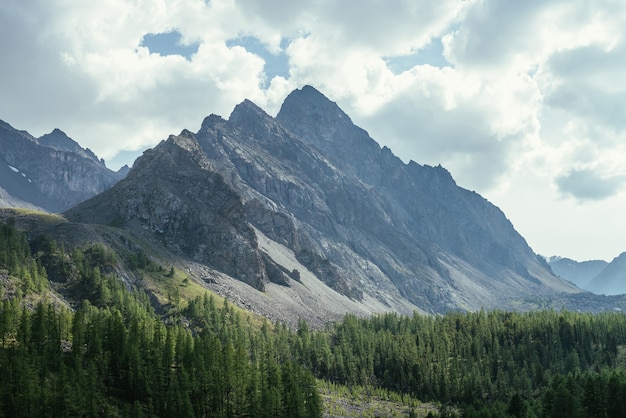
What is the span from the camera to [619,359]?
19138 cm

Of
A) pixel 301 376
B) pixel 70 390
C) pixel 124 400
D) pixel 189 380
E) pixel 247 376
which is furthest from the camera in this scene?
pixel 301 376

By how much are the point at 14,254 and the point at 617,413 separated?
186668 millimetres

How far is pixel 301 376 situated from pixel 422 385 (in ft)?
219

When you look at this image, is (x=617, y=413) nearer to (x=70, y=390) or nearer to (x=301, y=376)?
(x=301, y=376)

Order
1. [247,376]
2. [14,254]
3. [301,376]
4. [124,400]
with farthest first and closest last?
[14,254], [301,376], [247,376], [124,400]

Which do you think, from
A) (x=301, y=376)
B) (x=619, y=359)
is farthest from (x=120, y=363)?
(x=619, y=359)

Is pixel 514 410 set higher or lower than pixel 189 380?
lower

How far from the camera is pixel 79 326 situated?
121188 millimetres

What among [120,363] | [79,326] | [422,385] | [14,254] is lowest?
[422,385]

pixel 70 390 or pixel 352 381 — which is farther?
pixel 352 381

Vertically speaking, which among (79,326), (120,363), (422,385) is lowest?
(422,385)

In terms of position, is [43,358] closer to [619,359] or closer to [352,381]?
[352,381]

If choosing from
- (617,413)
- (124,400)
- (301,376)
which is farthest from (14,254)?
(617,413)

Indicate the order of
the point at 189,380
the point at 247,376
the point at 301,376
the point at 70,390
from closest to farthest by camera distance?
the point at 70,390, the point at 189,380, the point at 247,376, the point at 301,376
